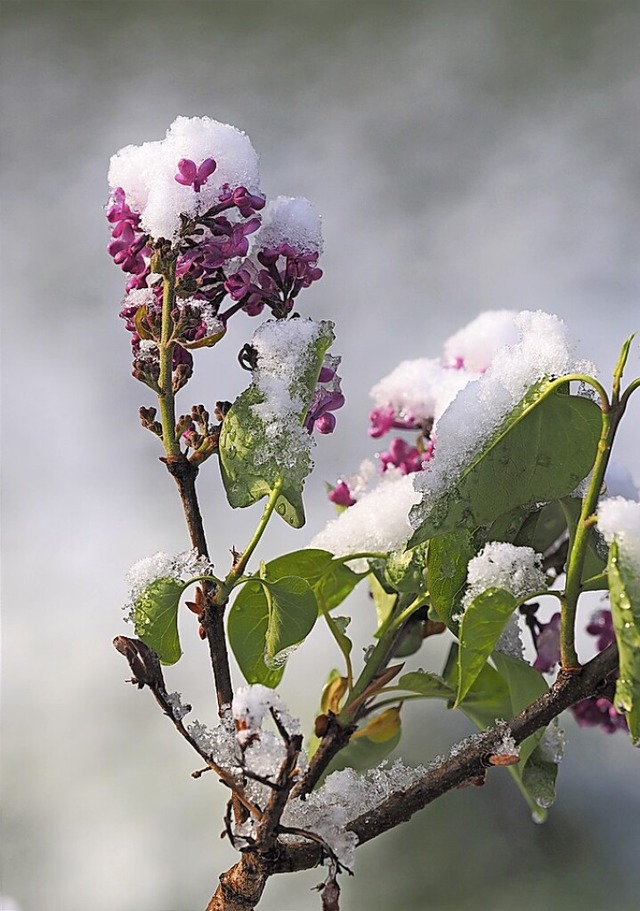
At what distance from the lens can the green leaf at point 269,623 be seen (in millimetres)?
246

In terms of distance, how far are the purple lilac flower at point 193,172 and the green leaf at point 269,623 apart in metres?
0.10

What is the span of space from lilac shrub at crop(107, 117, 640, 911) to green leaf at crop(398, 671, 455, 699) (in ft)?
0.05

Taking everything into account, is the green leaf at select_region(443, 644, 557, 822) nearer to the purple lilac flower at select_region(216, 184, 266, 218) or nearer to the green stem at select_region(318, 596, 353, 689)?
the green stem at select_region(318, 596, 353, 689)

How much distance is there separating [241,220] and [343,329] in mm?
652

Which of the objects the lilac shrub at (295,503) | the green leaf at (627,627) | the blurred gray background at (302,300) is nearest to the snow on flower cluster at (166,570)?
the lilac shrub at (295,503)

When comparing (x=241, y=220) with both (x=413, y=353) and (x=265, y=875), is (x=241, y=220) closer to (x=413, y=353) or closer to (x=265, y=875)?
(x=265, y=875)

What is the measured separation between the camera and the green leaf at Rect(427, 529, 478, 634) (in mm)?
240

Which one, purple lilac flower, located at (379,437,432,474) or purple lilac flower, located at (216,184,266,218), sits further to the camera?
purple lilac flower, located at (379,437,432,474)

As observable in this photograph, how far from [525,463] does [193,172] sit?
107mm

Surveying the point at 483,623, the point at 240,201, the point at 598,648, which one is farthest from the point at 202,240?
the point at 598,648

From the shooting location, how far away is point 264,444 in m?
0.24

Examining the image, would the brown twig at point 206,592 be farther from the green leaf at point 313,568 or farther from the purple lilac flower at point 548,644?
the purple lilac flower at point 548,644

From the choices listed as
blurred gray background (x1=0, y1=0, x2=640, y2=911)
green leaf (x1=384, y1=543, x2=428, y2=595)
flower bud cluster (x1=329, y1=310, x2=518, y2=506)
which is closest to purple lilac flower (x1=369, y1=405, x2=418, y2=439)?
flower bud cluster (x1=329, y1=310, x2=518, y2=506)

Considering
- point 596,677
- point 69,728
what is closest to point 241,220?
point 596,677
